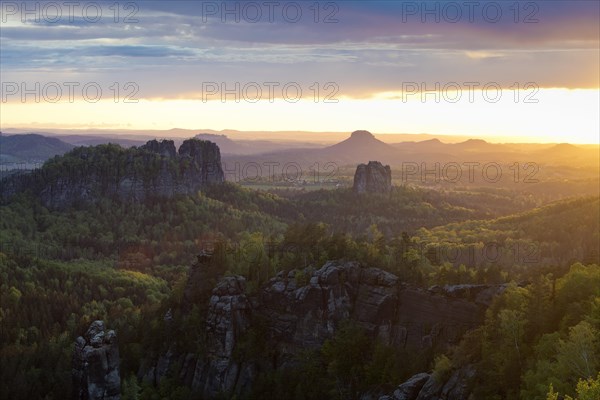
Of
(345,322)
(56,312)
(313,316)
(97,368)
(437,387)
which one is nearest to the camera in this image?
(437,387)

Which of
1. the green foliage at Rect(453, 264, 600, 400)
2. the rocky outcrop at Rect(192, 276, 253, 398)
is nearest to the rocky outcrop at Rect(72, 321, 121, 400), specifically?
the rocky outcrop at Rect(192, 276, 253, 398)

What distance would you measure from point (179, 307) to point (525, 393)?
48909 millimetres

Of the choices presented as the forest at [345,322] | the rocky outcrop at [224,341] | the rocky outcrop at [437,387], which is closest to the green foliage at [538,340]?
the forest at [345,322]

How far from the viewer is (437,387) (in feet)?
190

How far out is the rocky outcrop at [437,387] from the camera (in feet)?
185

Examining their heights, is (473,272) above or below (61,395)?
above

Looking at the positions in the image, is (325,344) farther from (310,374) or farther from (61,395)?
(61,395)

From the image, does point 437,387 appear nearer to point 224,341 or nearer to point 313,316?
point 313,316

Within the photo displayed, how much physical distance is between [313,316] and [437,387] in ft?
74.1

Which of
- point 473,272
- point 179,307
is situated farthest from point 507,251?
point 179,307

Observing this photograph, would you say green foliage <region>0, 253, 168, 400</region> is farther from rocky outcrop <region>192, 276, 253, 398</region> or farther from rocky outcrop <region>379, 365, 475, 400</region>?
rocky outcrop <region>379, 365, 475, 400</region>

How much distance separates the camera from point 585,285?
63.0 m

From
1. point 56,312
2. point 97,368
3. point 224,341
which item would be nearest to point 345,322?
point 224,341

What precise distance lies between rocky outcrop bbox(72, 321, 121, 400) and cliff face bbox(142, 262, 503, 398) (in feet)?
31.6
